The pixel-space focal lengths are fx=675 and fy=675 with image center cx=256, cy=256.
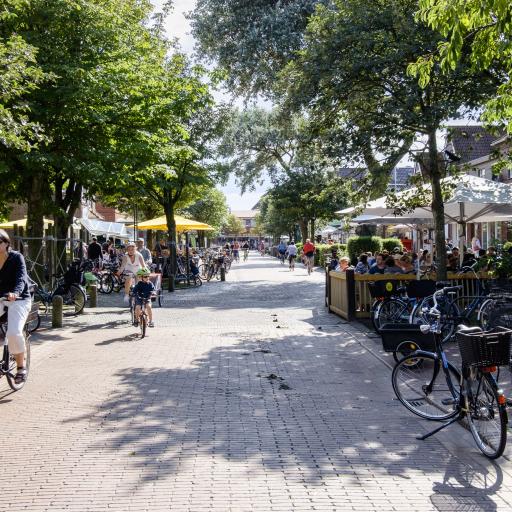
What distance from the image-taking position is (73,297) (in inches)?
628

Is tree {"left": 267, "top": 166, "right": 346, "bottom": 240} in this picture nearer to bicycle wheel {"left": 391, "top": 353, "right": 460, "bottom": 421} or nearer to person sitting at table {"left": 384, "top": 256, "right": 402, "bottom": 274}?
person sitting at table {"left": 384, "top": 256, "right": 402, "bottom": 274}

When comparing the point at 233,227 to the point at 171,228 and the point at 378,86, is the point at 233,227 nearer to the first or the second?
the point at 171,228

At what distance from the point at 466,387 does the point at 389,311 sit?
602cm

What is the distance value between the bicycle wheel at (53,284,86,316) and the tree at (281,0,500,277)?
21.3 feet

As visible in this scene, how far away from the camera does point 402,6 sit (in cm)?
1254

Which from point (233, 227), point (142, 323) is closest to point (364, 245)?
point (142, 323)

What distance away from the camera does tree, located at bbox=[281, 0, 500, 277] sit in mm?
12031

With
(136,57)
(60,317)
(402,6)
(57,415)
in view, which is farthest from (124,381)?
(136,57)

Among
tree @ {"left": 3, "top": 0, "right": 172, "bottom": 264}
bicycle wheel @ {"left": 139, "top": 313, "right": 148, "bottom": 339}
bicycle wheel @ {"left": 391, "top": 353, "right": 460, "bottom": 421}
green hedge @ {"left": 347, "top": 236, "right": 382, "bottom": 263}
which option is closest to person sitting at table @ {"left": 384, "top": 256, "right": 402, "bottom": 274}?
bicycle wheel @ {"left": 139, "top": 313, "right": 148, "bottom": 339}

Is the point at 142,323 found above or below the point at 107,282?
below

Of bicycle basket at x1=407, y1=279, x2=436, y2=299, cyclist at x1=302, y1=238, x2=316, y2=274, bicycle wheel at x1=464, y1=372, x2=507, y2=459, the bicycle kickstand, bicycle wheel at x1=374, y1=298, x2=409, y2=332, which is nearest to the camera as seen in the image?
bicycle wheel at x1=464, y1=372, x2=507, y2=459

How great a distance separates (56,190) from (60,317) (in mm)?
9707

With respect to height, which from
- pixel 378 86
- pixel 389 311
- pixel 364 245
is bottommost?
pixel 389 311

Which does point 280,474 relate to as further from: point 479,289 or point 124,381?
point 479,289
